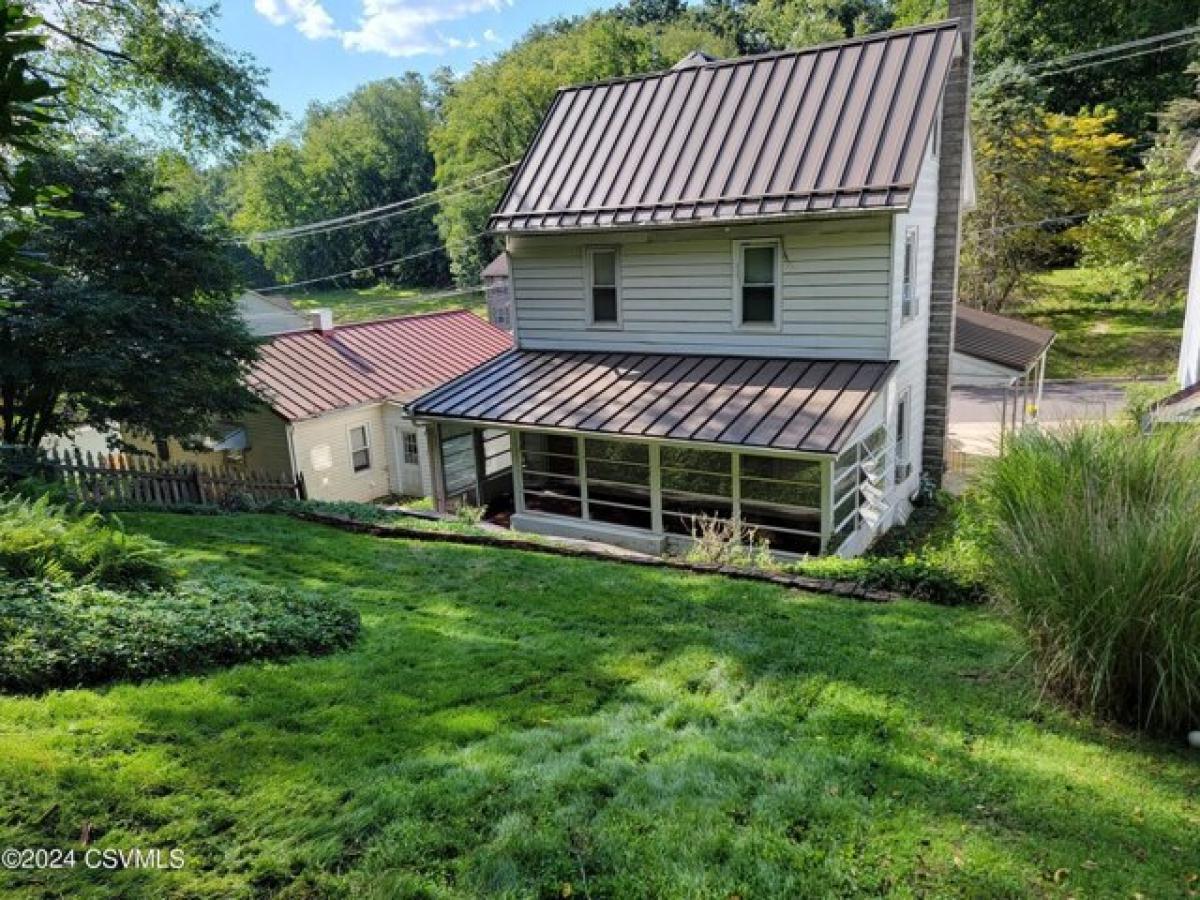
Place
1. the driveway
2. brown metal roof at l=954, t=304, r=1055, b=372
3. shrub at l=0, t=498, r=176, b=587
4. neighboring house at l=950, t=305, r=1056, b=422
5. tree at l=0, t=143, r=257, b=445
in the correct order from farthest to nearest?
1. the driveway
2. brown metal roof at l=954, t=304, r=1055, b=372
3. neighboring house at l=950, t=305, r=1056, b=422
4. tree at l=0, t=143, r=257, b=445
5. shrub at l=0, t=498, r=176, b=587

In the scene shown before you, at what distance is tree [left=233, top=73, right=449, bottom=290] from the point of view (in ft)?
212

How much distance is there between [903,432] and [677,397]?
4.58m

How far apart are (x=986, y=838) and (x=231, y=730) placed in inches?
140

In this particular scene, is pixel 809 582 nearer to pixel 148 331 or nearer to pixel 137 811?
pixel 137 811

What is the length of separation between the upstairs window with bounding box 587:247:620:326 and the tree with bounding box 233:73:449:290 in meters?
52.8

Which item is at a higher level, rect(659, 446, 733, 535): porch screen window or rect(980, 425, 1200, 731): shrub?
rect(980, 425, 1200, 731): shrub

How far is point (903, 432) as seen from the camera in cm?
1355

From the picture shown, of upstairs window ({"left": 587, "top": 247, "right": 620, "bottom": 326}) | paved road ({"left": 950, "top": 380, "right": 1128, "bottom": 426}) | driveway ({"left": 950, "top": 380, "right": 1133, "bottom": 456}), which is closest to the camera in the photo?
upstairs window ({"left": 587, "top": 247, "right": 620, "bottom": 326})

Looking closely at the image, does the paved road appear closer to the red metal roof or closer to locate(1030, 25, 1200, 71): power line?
locate(1030, 25, 1200, 71): power line

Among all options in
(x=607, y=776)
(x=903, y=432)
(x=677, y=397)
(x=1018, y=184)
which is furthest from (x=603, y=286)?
(x=1018, y=184)

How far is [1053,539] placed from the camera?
4156 millimetres

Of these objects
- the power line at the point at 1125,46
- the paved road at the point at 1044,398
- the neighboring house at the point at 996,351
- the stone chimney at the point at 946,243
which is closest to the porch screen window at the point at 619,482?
the stone chimney at the point at 946,243

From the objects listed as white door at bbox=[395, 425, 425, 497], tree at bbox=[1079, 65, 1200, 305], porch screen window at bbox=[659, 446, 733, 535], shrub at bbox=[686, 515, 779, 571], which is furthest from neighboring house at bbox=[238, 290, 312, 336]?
tree at bbox=[1079, 65, 1200, 305]

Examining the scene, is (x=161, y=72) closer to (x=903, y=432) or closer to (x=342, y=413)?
(x=342, y=413)
